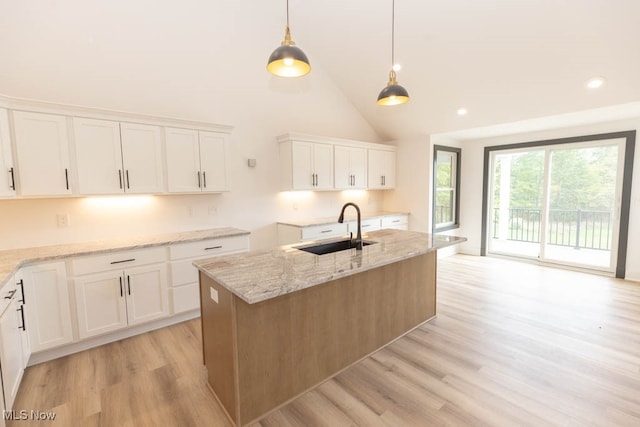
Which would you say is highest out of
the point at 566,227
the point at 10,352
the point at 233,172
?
the point at 233,172

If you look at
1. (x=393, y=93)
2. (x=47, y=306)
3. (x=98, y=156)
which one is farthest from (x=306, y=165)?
(x=47, y=306)

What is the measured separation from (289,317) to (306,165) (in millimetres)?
2926

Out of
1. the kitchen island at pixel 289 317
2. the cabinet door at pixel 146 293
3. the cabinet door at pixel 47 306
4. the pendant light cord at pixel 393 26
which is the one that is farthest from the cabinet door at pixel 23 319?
the pendant light cord at pixel 393 26

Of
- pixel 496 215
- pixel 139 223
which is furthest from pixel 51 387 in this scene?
pixel 496 215

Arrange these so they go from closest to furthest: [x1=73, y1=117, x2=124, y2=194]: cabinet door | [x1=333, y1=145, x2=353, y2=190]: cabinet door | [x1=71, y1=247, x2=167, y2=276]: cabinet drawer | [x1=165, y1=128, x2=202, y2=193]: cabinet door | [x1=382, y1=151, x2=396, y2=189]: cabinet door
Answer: [x1=71, y1=247, x2=167, y2=276]: cabinet drawer
[x1=73, y1=117, x2=124, y2=194]: cabinet door
[x1=165, y1=128, x2=202, y2=193]: cabinet door
[x1=333, y1=145, x2=353, y2=190]: cabinet door
[x1=382, y1=151, x2=396, y2=189]: cabinet door

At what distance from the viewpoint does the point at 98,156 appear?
285cm

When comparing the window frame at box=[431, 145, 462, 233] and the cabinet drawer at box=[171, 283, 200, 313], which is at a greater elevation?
the window frame at box=[431, 145, 462, 233]

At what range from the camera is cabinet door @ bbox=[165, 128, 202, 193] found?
129 inches

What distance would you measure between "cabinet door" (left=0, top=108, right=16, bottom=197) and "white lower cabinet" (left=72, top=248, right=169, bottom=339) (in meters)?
0.79

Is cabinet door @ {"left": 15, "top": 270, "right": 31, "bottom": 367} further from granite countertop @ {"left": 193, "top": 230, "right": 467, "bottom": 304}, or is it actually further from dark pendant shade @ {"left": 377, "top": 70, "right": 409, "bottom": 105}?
dark pendant shade @ {"left": 377, "top": 70, "right": 409, "bottom": 105}

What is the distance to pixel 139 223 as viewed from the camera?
11.2ft

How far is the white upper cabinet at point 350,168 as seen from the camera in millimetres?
4945

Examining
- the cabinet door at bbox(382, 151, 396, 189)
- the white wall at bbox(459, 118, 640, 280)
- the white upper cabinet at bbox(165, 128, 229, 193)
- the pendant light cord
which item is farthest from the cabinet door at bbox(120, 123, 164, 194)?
the white wall at bbox(459, 118, 640, 280)

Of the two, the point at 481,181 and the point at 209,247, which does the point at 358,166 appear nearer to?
the point at 481,181
